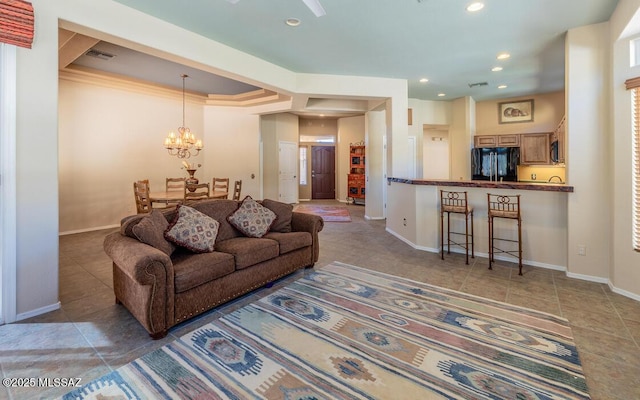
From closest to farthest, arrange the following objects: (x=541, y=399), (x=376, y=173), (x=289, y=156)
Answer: (x=541, y=399), (x=376, y=173), (x=289, y=156)

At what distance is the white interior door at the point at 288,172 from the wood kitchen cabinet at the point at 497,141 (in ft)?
17.6

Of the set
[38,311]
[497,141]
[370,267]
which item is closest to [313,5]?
[370,267]

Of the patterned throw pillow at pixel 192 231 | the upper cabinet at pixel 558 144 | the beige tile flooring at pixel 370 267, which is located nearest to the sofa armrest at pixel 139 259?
the patterned throw pillow at pixel 192 231

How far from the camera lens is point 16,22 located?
2.32 m

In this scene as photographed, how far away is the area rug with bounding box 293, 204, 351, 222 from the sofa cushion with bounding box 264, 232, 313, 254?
3546 mm

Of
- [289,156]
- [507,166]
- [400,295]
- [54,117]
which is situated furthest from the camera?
[289,156]

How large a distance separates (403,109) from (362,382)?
4.90m

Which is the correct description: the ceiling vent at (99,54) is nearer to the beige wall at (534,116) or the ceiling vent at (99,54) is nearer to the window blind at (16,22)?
the window blind at (16,22)

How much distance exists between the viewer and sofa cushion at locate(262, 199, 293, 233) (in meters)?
3.67

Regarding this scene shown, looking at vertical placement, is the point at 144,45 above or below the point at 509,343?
above

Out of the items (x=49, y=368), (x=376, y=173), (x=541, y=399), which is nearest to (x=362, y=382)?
(x=541, y=399)

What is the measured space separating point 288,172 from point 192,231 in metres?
7.01

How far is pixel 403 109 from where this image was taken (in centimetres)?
552

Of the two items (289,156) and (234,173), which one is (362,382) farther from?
(289,156)
